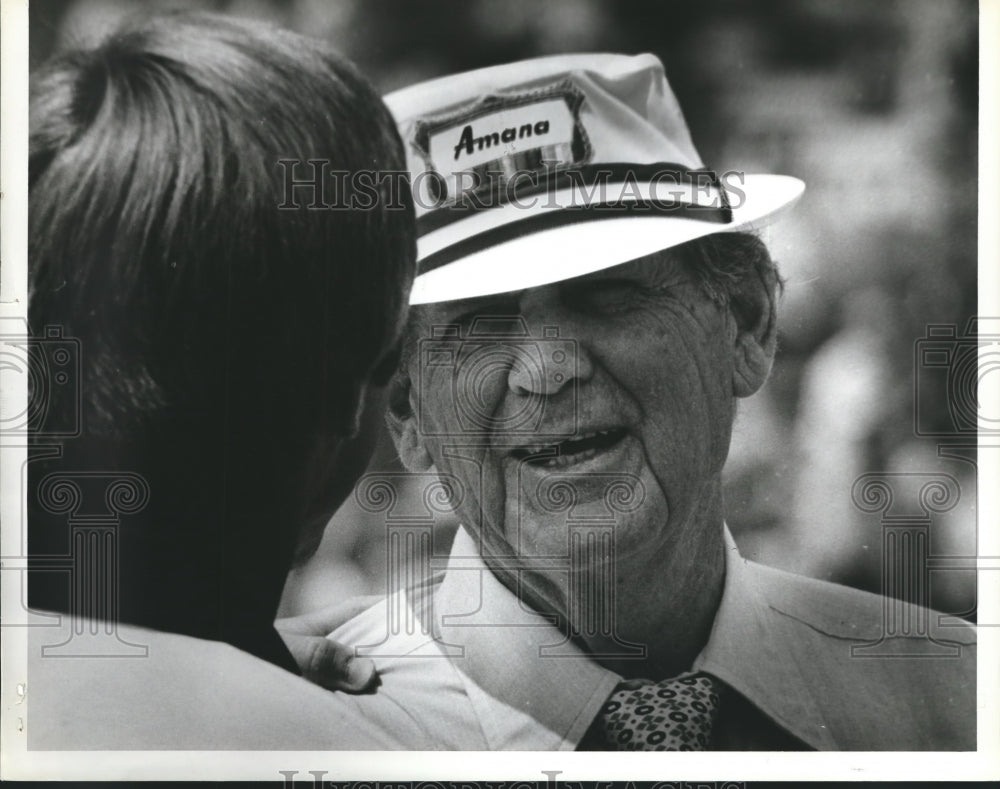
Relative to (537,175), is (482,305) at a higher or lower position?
lower

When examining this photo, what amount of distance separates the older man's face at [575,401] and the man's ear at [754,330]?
0.10 metres

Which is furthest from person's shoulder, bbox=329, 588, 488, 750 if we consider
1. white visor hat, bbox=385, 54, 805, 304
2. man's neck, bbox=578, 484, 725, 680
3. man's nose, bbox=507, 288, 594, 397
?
white visor hat, bbox=385, 54, 805, 304

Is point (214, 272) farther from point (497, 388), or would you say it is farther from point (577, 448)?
point (577, 448)

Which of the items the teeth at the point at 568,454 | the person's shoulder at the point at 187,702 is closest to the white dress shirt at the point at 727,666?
the person's shoulder at the point at 187,702

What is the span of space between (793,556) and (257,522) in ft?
5.79

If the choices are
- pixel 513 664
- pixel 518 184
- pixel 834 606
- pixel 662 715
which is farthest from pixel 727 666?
pixel 518 184

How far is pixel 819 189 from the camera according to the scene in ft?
12.0

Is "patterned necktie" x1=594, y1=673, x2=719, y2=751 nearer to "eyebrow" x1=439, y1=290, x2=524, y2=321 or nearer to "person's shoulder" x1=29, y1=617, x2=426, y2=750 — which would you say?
"person's shoulder" x1=29, y1=617, x2=426, y2=750

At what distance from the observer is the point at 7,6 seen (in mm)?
3646

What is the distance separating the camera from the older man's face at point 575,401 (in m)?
3.57

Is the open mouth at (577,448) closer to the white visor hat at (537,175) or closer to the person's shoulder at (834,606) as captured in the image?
the white visor hat at (537,175)

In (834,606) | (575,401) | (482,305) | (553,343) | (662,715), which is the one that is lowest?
(662,715)

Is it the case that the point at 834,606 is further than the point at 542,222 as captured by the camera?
Yes

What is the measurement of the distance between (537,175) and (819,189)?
3.08 ft
